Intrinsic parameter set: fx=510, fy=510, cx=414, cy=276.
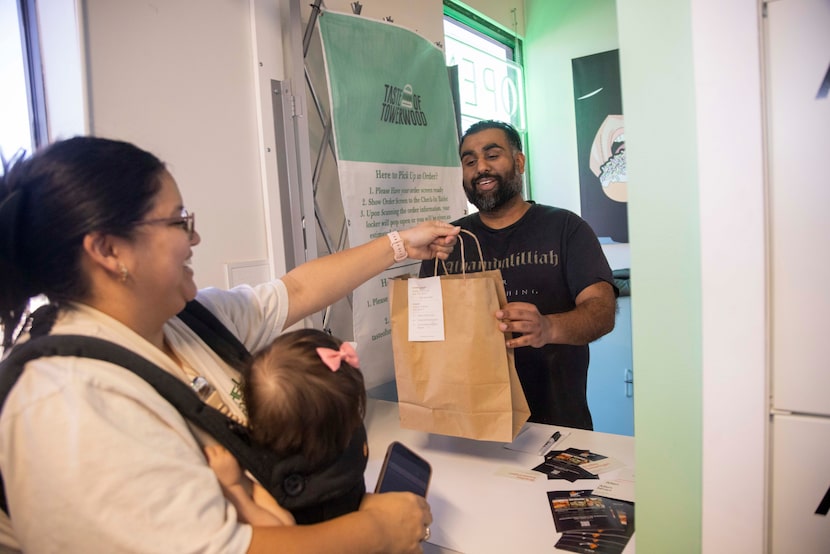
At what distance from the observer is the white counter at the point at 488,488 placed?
38.1 inches

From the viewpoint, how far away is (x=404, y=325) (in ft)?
4.16

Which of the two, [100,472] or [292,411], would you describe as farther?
[292,411]

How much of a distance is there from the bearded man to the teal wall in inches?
34.0

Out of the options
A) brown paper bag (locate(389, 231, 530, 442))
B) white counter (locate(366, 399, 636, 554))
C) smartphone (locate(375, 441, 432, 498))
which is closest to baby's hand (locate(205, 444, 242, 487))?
smartphone (locate(375, 441, 432, 498))

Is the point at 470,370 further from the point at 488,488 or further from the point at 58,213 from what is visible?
the point at 58,213

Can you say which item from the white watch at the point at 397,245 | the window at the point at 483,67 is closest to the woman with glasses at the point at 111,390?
the white watch at the point at 397,245

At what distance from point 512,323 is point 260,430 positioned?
25.4 inches

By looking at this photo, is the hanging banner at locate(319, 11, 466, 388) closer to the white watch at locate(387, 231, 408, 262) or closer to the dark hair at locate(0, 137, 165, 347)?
the white watch at locate(387, 231, 408, 262)

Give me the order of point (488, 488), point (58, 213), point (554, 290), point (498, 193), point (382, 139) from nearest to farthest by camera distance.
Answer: point (58, 213), point (488, 488), point (554, 290), point (498, 193), point (382, 139)

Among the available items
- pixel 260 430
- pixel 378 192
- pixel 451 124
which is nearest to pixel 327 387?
pixel 260 430

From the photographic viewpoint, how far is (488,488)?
1.15 m

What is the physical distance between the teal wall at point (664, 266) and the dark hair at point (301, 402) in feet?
1.41

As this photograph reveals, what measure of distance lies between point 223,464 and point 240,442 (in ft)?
Answer: 0.13

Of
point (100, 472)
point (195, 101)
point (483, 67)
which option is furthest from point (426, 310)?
point (483, 67)
